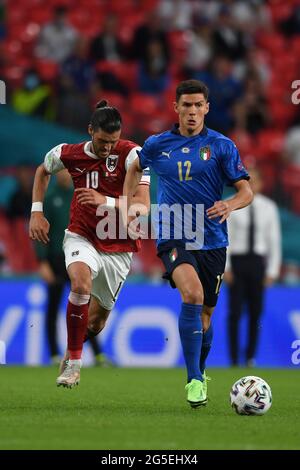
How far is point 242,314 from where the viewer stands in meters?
13.4

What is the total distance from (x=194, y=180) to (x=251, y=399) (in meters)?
1.66

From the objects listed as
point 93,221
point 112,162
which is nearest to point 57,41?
point 112,162

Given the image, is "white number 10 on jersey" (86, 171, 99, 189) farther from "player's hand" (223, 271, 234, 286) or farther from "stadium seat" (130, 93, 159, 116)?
"stadium seat" (130, 93, 159, 116)

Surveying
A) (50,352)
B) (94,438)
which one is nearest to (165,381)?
(50,352)

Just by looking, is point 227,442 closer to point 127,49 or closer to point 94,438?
point 94,438

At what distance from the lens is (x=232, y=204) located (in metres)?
7.38

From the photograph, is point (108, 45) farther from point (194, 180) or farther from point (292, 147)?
point (194, 180)

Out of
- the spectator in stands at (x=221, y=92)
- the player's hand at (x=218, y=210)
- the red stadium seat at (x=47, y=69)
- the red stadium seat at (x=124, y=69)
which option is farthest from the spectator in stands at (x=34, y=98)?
the player's hand at (x=218, y=210)

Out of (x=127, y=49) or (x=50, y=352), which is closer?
(x=50, y=352)

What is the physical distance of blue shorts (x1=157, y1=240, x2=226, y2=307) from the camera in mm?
7609

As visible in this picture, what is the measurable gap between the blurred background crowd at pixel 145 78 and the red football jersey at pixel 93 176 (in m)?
5.04

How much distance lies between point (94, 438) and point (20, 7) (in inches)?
553

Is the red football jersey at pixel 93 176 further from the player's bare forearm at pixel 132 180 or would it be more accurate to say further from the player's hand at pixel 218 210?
the player's hand at pixel 218 210

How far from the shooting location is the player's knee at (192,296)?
7.38 m
